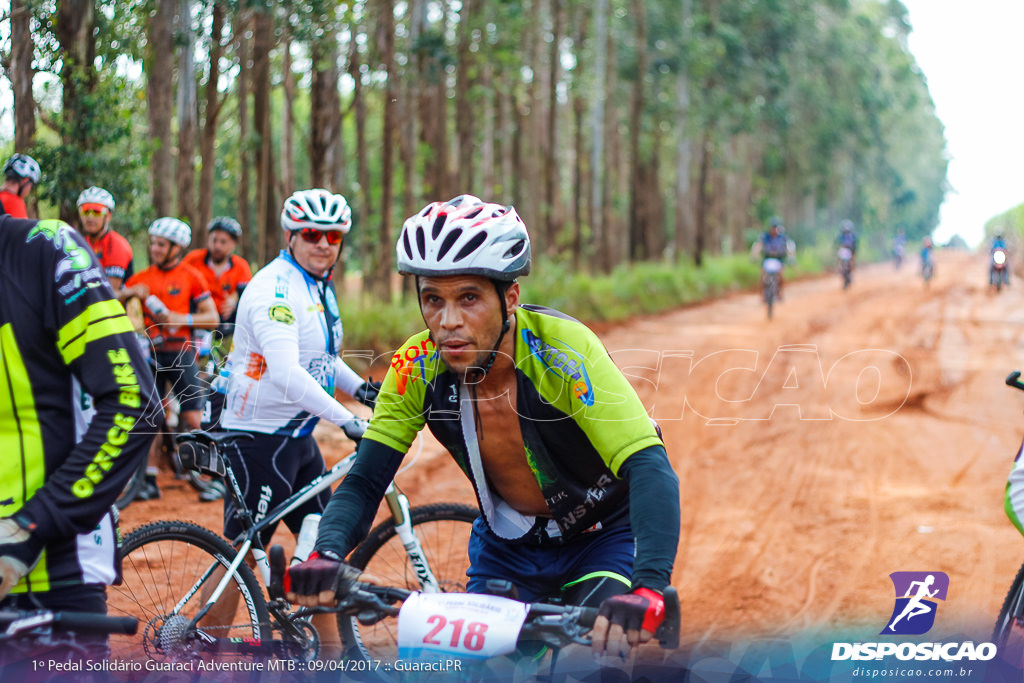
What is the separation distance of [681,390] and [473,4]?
42.3ft

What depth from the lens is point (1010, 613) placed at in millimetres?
3863

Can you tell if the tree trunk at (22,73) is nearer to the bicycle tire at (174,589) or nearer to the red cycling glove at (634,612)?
the bicycle tire at (174,589)

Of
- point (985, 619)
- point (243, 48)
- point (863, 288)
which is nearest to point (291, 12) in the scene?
point (243, 48)

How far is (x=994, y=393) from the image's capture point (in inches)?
560

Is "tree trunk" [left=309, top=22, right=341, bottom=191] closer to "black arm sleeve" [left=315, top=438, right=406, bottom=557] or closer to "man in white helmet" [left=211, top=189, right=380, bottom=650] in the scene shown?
"man in white helmet" [left=211, top=189, right=380, bottom=650]

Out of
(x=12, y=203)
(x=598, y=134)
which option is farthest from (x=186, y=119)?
(x=598, y=134)

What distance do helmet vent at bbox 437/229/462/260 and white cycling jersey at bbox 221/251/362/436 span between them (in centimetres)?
184

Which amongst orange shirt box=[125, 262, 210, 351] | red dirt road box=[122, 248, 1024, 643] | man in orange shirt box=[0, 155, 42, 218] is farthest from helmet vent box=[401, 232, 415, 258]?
orange shirt box=[125, 262, 210, 351]

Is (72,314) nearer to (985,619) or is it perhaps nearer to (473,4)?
(985,619)

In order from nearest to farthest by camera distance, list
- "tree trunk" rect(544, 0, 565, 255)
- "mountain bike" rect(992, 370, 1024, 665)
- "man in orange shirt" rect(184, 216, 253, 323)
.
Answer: "mountain bike" rect(992, 370, 1024, 665), "man in orange shirt" rect(184, 216, 253, 323), "tree trunk" rect(544, 0, 565, 255)

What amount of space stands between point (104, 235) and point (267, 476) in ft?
13.7

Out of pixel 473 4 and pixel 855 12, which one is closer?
pixel 473 4

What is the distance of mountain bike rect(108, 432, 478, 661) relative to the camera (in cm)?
443

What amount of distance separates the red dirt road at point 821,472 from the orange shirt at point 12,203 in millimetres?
2502
